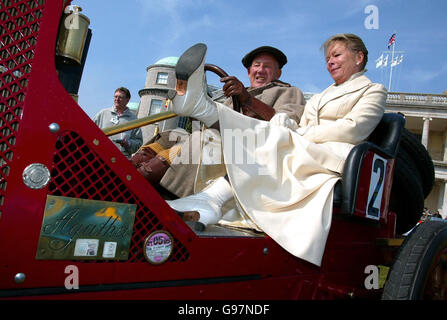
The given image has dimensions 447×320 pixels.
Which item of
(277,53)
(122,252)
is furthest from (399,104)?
(122,252)

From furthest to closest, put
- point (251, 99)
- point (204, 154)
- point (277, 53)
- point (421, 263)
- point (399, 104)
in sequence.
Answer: point (399, 104), point (277, 53), point (251, 99), point (204, 154), point (421, 263)

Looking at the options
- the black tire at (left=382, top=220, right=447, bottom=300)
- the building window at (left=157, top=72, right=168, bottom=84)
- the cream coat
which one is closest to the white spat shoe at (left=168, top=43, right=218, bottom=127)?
the cream coat

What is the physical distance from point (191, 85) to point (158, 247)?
724 millimetres

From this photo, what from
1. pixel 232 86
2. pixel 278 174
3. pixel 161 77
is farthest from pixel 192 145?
pixel 161 77

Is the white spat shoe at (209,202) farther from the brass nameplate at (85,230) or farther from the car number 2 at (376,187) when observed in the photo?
the car number 2 at (376,187)

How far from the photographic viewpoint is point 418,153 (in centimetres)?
234

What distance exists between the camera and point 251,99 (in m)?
2.21

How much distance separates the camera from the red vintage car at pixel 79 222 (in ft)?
3.11

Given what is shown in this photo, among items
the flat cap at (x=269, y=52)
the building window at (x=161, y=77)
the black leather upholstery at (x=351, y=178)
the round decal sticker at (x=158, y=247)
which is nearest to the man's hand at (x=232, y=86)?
the black leather upholstery at (x=351, y=178)

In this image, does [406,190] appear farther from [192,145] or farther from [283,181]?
[192,145]

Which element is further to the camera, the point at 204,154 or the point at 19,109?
the point at 204,154

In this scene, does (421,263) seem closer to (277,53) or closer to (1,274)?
(1,274)

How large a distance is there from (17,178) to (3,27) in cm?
45

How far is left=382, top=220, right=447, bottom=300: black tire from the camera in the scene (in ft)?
5.44
